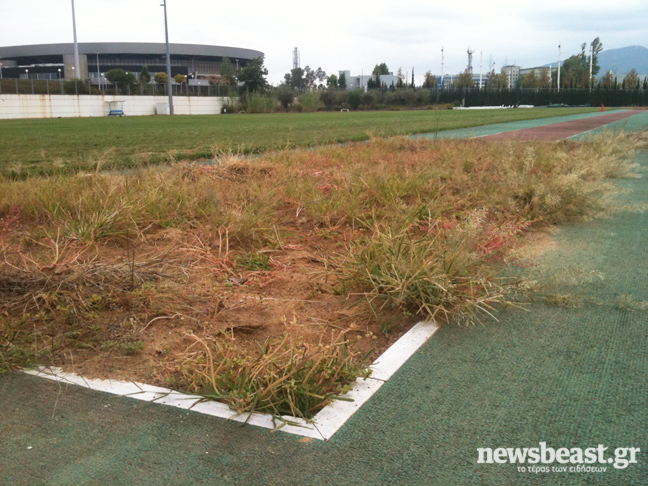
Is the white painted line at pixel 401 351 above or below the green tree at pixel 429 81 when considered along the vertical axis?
below

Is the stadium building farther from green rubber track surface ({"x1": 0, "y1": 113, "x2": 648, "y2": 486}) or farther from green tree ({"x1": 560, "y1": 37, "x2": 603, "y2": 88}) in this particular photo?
green rubber track surface ({"x1": 0, "y1": 113, "x2": 648, "y2": 486})

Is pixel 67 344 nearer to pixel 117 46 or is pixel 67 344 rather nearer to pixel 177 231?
pixel 177 231

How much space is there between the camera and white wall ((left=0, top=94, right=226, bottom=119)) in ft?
122

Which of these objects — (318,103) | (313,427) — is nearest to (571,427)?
(313,427)

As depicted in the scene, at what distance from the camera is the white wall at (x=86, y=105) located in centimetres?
3712

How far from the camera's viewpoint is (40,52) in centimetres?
7981

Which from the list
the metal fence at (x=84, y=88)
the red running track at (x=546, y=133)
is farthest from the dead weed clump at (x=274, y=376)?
the metal fence at (x=84, y=88)

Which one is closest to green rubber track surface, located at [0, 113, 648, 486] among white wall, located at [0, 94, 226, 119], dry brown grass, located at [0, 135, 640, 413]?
dry brown grass, located at [0, 135, 640, 413]

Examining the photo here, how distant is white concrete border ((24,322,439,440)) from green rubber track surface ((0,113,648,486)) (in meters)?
0.04

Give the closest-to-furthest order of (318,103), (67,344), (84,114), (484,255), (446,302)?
(67,344) < (446,302) < (484,255) < (84,114) < (318,103)

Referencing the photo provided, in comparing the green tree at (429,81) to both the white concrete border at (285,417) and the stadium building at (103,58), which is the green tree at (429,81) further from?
the white concrete border at (285,417)

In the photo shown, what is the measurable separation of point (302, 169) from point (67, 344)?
164 inches

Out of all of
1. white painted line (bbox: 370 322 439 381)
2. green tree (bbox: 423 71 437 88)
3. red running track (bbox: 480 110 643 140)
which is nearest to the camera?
white painted line (bbox: 370 322 439 381)
